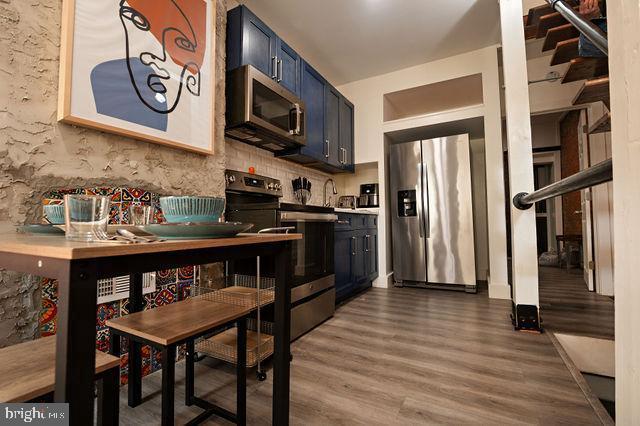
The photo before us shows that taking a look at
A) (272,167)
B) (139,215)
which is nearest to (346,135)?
(272,167)

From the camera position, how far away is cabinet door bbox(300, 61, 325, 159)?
2.88 meters

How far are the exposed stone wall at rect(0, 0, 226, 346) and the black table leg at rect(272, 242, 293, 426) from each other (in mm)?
1004

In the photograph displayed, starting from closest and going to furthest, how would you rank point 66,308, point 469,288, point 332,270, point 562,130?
1. point 66,308
2. point 332,270
3. point 469,288
4. point 562,130

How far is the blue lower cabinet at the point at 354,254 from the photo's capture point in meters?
2.78

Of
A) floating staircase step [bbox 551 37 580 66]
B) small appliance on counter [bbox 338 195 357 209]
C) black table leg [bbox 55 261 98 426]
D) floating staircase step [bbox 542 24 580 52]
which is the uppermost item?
floating staircase step [bbox 542 24 580 52]

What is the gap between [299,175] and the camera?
131 inches

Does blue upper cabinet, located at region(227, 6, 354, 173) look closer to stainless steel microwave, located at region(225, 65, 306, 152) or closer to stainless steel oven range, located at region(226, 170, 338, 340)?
stainless steel microwave, located at region(225, 65, 306, 152)

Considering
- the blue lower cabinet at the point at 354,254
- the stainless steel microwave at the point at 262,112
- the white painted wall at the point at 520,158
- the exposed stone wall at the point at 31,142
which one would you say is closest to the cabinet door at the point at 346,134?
the blue lower cabinet at the point at 354,254

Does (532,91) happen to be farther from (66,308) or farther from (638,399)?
(66,308)

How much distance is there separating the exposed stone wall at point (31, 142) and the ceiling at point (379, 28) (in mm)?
1757

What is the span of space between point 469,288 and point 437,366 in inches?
80.2

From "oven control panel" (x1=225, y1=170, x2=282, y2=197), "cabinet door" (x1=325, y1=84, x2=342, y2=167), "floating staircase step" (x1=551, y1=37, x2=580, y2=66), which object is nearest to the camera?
"floating staircase step" (x1=551, y1=37, x2=580, y2=66)

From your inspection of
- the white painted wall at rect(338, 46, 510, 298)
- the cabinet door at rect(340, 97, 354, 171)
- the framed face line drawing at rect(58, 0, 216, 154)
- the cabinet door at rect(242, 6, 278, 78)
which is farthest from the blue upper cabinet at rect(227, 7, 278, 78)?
the white painted wall at rect(338, 46, 510, 298)

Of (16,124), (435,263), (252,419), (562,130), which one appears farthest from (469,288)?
(562,130)
